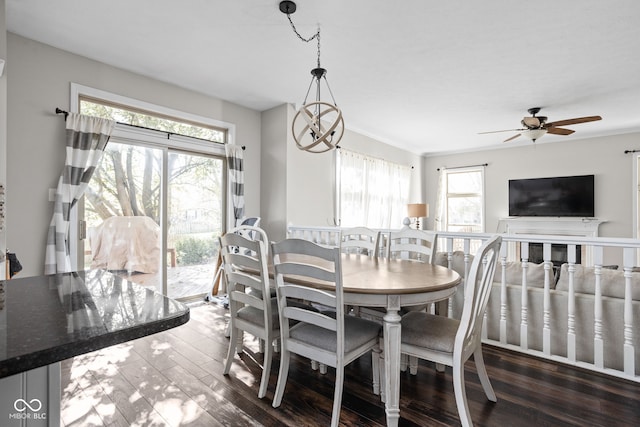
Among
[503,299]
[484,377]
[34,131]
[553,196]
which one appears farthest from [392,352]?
[553,196]

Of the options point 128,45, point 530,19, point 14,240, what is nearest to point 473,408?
point 530,19

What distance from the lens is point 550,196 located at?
6.03m

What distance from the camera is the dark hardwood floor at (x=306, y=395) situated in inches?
66.5

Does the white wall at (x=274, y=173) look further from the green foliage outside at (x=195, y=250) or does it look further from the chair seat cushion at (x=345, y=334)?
the chair seat cushion at (x=345, y=334)

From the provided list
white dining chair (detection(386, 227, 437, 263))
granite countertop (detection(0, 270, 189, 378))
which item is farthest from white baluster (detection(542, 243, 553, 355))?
granite countertop (detection(0, 270, 189, 378))

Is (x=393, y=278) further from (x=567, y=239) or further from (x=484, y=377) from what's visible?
(x=567, y=239)

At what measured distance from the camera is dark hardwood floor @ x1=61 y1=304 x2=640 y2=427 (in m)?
1.69

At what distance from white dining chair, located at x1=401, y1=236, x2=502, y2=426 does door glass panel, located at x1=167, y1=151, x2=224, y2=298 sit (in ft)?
9.82

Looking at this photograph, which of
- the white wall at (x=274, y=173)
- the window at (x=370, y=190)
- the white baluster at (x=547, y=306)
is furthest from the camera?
the window at (x=370, y=190)

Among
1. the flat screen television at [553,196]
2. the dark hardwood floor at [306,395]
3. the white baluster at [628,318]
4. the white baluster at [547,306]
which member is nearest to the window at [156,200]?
the dark hardwood floor at [306,395]

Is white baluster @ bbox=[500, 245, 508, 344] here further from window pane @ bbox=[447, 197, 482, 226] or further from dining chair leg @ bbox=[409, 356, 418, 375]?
window pane @ bbox=[447, 197, 482, 226]

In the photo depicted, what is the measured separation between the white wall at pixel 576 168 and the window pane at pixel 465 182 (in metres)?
0.22

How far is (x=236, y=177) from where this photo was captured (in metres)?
4.21

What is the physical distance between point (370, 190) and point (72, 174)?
4.29 metres
